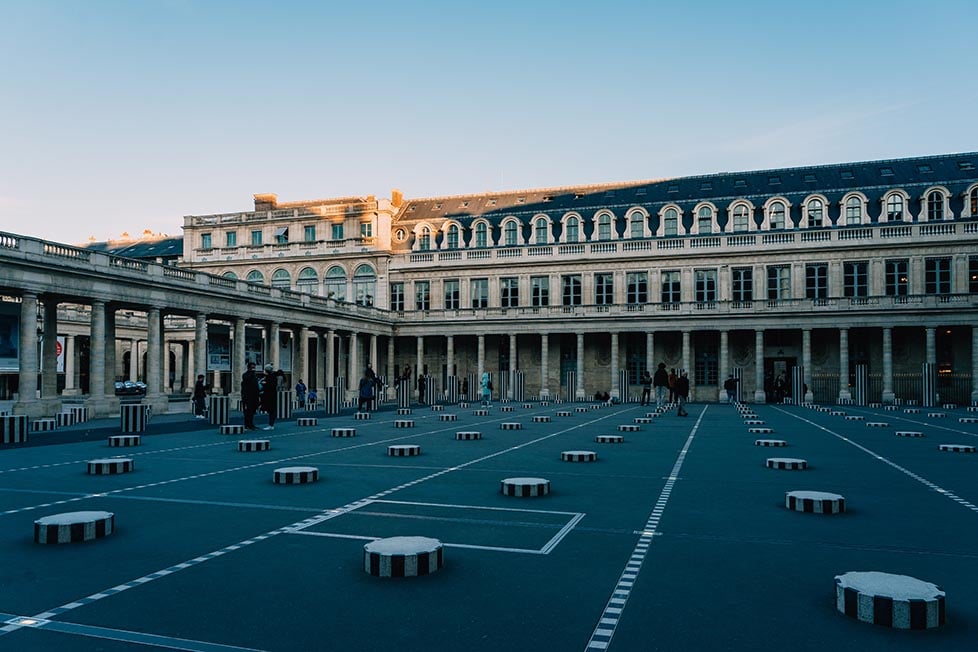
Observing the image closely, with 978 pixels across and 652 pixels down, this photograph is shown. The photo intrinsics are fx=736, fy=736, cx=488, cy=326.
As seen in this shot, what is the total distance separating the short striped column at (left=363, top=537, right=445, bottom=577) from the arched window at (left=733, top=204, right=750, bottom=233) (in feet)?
196

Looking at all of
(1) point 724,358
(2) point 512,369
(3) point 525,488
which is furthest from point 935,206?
(3) point 525,488

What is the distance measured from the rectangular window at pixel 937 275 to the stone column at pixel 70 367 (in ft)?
216

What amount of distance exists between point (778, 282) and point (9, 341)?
52.7m

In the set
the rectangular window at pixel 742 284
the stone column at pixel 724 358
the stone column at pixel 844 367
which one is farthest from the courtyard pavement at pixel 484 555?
the rectangular window at pixel 742 284

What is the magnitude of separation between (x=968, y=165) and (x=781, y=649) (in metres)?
68.3

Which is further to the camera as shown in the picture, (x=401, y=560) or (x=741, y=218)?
(x=741, y=218)

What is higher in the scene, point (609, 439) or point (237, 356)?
point (237, 356)

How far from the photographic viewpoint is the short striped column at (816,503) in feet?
32.4

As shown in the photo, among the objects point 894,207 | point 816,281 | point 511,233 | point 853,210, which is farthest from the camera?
point 511,233

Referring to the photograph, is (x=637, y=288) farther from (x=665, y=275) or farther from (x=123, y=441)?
(x=123, y=441)

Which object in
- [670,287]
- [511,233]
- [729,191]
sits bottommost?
[670,287]

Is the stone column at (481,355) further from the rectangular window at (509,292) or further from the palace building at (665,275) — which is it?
the rectangular window at (509,292)

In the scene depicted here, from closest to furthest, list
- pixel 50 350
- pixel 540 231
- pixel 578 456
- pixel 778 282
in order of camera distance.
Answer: pixel 578 456
pixel 50 350
pixel 778 282
pixel 540 231

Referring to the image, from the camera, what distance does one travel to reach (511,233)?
69375 millimetres
